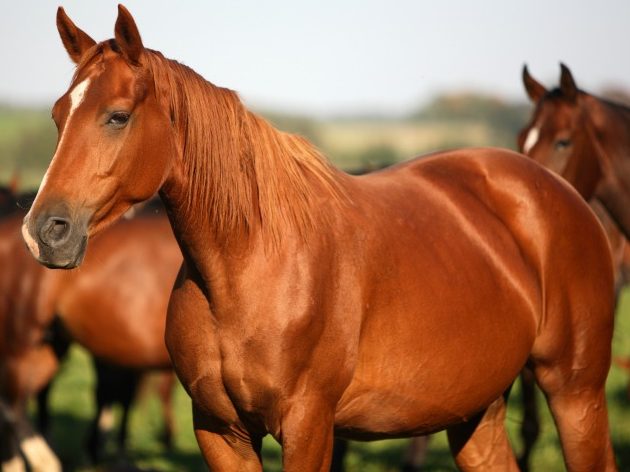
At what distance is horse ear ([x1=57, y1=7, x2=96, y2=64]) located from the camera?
3.21m

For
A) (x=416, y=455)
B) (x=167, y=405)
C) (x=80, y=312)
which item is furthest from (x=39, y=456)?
(x=416, y=455)

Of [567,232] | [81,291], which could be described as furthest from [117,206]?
[81,291]

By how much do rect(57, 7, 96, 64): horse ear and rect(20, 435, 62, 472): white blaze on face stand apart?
3.81 meters

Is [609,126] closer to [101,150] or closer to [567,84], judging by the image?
A: [567,84]

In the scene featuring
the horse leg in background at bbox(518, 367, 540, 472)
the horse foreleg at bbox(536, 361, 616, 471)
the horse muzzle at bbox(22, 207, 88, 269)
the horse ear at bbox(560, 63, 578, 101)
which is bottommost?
the horse leg in background at bbox(518, 367, 540, 472)

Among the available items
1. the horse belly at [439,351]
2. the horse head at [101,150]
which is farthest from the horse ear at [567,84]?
the horse head at [101,150]

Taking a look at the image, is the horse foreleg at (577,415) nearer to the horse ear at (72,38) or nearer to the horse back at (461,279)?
the horse back at (461,279)

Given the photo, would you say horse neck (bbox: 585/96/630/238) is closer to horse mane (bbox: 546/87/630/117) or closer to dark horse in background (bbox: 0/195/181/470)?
horse mane (bbox: 546/87/630/117)

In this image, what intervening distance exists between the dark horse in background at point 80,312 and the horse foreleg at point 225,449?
2759 mm

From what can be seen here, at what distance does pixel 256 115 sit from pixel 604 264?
1.86m

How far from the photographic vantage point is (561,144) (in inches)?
225

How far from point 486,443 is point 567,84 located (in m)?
2.43

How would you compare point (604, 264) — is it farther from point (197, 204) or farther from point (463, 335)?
point (197, 204)

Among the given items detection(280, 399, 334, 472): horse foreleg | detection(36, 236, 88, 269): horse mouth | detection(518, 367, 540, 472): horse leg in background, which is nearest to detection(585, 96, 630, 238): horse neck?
detection(518, 367, 540, 472): horse leg in background
